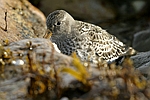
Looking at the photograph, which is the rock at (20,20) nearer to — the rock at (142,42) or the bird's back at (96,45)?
the bird's back at (96,45)

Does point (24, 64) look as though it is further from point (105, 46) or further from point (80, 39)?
point (105, 46)

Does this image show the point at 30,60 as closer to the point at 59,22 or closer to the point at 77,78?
the point at 77,78

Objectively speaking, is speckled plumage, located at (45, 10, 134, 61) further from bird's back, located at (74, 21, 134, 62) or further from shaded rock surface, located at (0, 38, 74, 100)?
shaded rock surface, located at (0, 38, 74, 100)

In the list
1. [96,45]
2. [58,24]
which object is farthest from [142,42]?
[58,24]

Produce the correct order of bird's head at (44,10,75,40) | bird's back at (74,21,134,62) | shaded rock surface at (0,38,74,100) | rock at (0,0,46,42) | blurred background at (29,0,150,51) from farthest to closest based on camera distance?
blurred background at (29,0,150,51) < rock at (0,0,46,42) < bird's head at (44,10,75,40) < bird's back at (74,21,134,62) < shaded rock surface at (0,38,74,100)

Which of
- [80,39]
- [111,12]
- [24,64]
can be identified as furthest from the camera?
[111,12]

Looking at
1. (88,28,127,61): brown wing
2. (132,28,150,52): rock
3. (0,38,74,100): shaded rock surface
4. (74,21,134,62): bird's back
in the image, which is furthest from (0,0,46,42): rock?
(0,38,74,100): shaded rock surface

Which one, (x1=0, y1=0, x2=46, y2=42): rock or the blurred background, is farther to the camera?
the blurred background
